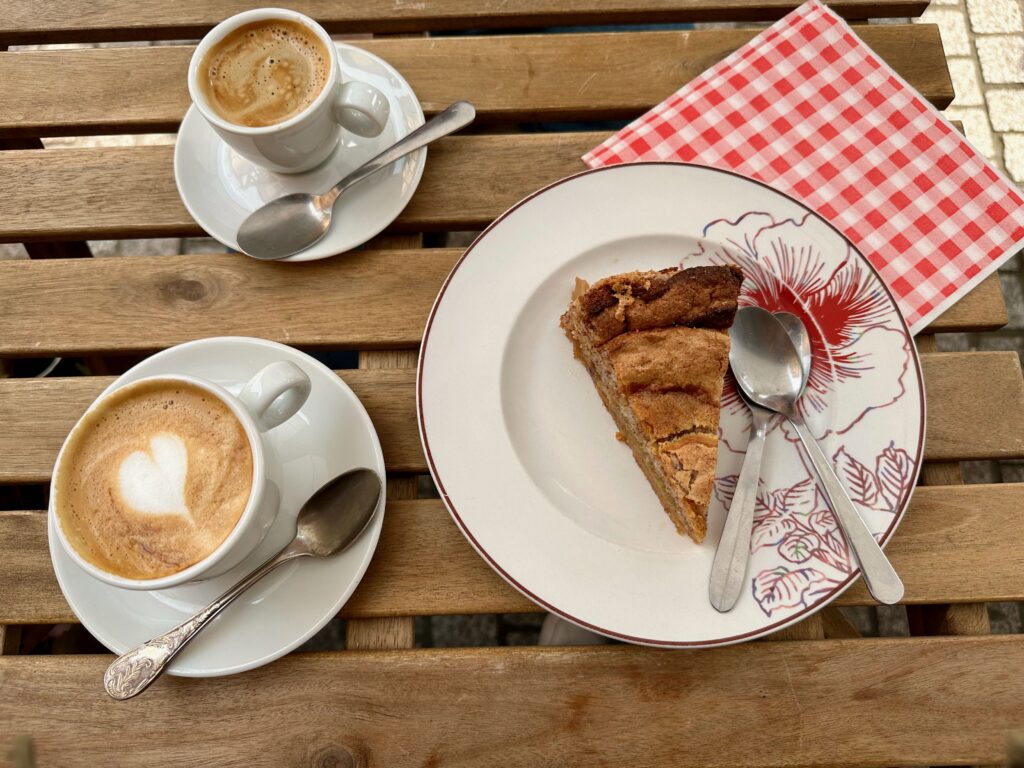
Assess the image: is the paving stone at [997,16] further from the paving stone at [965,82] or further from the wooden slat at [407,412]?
the wooden slat at [407,412]

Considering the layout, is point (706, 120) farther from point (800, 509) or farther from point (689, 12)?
point (800, 509)

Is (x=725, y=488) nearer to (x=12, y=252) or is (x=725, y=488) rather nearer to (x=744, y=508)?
(x=744, y=508)

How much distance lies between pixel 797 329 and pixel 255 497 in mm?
1008

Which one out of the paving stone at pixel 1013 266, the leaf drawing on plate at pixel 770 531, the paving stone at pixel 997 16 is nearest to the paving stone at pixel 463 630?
the leaf drawing on plate at pixel 770 531

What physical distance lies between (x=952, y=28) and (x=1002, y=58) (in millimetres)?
212

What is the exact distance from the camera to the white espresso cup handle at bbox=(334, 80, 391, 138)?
141 centimetres

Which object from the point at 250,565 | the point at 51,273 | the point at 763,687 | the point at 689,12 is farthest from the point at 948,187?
the point at 51,273

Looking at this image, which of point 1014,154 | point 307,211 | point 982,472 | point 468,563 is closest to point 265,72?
point 307,211

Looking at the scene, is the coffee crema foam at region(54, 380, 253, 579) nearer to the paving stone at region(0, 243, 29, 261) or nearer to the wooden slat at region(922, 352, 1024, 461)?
the wooden slat at region(922, 352, 1024, 461)

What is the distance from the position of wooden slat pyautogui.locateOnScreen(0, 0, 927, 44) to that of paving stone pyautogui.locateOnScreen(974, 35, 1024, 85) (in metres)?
1.42

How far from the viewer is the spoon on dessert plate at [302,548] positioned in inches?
46.5

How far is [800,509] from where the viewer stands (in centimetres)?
130

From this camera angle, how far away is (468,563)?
1.34 meters

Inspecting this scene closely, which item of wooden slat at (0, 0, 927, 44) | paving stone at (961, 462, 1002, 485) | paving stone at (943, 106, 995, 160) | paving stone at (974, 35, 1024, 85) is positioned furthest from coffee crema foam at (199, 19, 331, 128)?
paving stone at (974, 35, 1024, 85)
